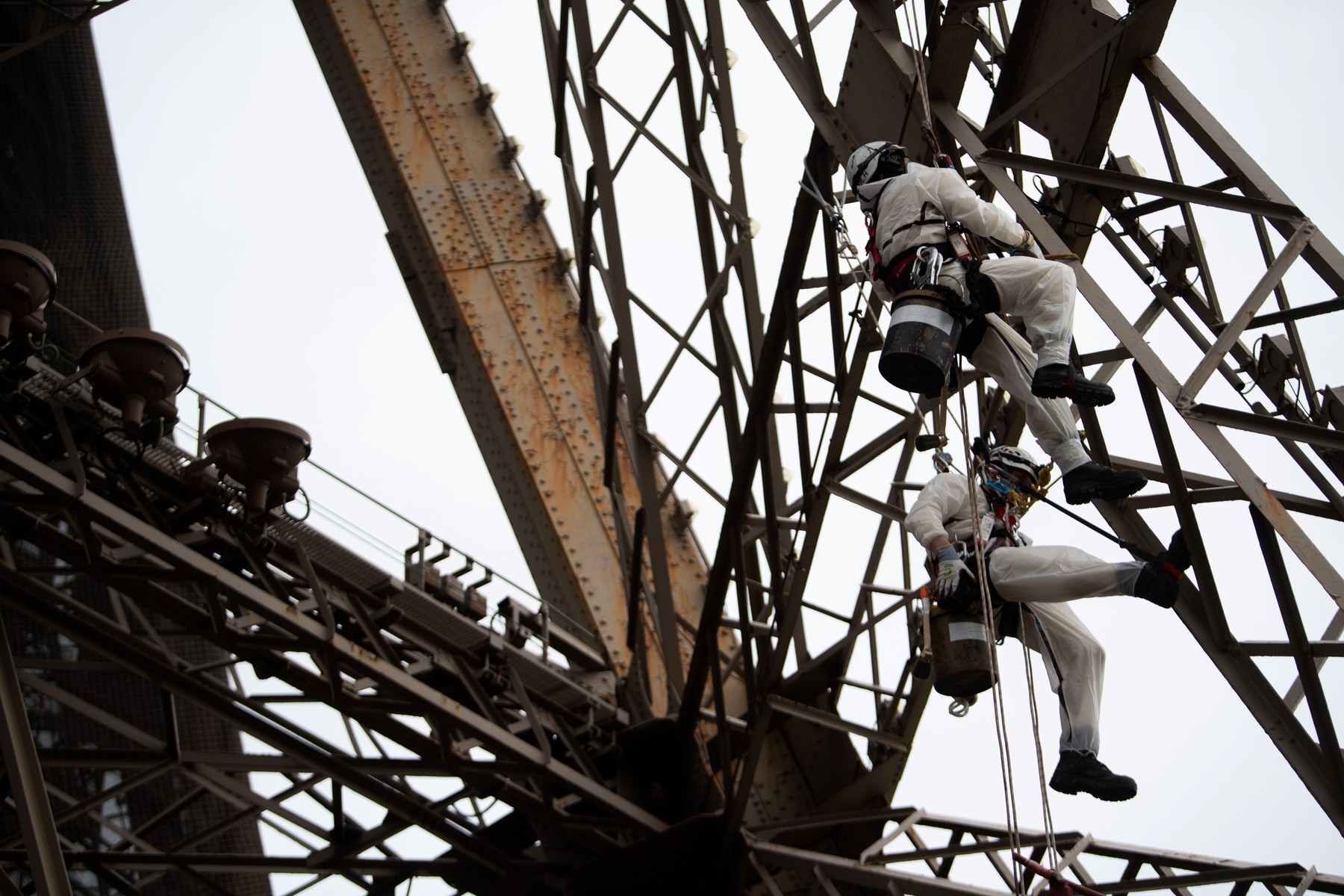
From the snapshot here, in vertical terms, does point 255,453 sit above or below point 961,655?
above

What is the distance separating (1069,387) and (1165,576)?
0.88m

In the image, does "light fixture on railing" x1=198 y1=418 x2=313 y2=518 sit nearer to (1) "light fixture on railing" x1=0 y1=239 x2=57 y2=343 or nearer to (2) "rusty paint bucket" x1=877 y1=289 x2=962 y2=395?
(1) "light fixture on railing" x1=0 y1=239 x2=57 y2=343

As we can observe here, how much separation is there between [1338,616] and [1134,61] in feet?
8.88

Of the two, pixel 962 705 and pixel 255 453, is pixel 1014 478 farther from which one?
pixel 255 453

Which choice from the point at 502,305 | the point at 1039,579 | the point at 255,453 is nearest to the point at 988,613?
the point at 1039,579

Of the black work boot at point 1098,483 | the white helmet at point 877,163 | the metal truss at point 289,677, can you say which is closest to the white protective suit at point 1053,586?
the black work boot at point 1098,483

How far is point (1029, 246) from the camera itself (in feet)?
24.8

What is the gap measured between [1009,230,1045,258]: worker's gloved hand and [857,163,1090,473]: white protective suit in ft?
0.11

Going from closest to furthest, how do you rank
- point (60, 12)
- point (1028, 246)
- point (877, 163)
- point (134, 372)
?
1. point (1028, 246)
2. point (877, 163)
3. point (134, 372)
4. point (60, 12)

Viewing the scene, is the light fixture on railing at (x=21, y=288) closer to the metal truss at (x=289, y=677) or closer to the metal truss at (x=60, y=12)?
the metal truss at (x=289, y=677)

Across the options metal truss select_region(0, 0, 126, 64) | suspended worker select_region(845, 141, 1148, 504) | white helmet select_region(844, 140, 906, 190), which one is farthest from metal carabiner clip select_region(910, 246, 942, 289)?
metal truss select_region(0, 0, 126, 64)

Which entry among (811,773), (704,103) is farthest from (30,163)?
(811,773)

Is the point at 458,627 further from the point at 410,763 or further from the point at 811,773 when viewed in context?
the point at 811,773

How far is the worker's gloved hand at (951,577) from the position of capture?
714 centimetres
